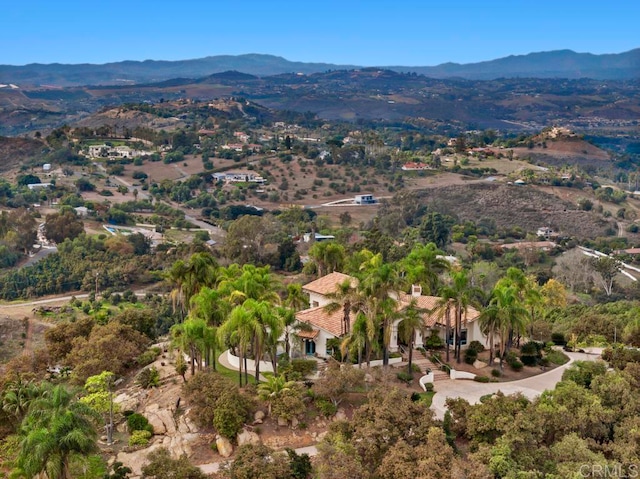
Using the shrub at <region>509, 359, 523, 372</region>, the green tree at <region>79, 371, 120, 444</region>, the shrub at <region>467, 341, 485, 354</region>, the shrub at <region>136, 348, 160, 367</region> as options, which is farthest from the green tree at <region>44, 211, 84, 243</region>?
the shrub at <region>509, 359, 523, 372</region>

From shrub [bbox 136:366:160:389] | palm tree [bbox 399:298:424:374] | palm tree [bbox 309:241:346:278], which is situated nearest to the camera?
palm tree [bbox 399:298:424:374]

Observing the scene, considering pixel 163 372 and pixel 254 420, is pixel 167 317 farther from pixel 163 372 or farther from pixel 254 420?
pixel 254 420

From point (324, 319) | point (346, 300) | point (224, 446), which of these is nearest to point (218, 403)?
point (224, 446)

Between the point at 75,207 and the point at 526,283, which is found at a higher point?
the point at 526,283

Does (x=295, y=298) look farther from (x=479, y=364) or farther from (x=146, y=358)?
(x=479, y=364)

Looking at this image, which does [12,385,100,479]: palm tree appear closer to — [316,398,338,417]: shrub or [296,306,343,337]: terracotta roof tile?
[316,398,338,417]: shrub

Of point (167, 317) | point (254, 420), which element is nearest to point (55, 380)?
point (254, 420)
